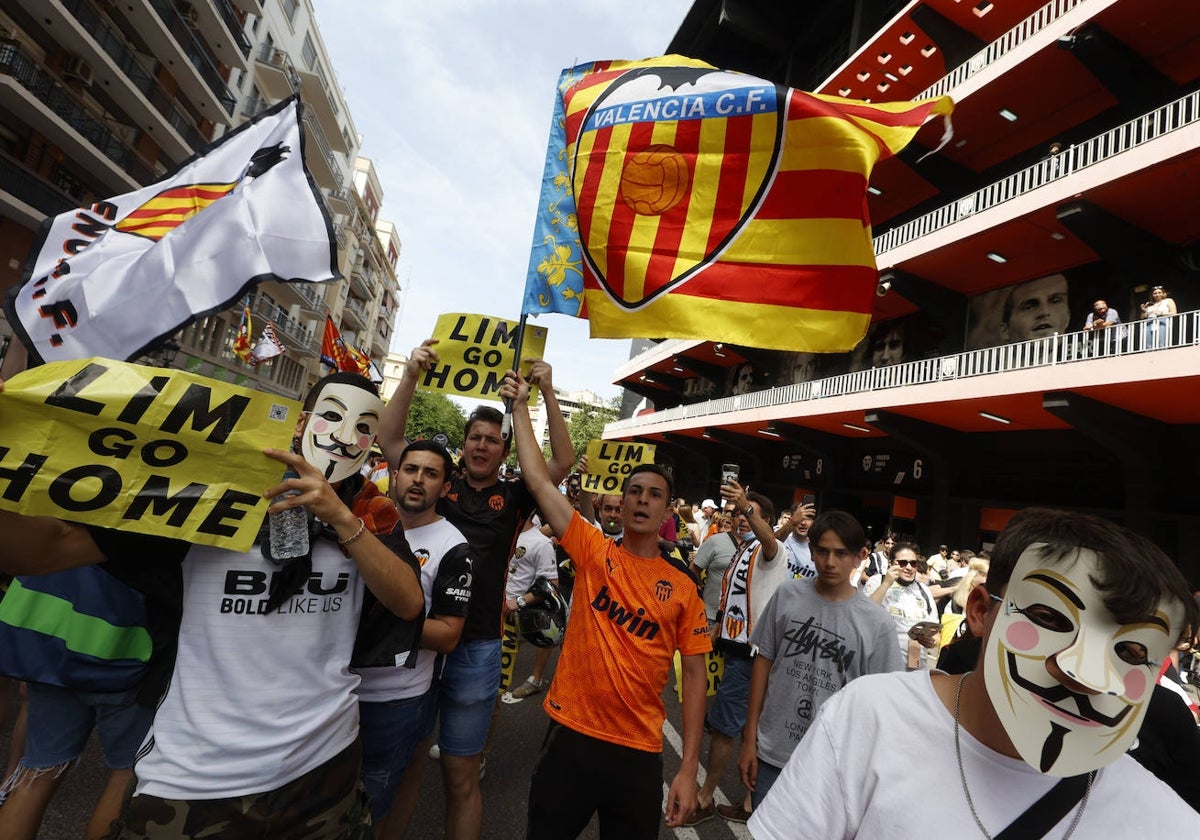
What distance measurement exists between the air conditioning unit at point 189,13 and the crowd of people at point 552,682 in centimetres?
2619

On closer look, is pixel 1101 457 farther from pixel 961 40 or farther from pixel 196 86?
pixel 196 86

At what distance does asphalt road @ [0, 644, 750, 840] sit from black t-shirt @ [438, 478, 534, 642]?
122cm

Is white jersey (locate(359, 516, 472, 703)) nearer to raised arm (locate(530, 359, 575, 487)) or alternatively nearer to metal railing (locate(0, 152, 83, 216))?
raised arm (locate(530, 359, 575, 487))

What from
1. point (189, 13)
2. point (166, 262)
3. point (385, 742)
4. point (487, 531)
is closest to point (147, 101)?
point (189, 13)

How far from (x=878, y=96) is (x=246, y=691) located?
756 inches

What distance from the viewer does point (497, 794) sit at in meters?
3.68

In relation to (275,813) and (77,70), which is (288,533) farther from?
(77,70)

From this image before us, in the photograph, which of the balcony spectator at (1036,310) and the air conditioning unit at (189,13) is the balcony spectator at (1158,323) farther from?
the air conditioning unit at (189,13)

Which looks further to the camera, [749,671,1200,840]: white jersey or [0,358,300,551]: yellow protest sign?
[0,358,300,551]: yellow protest sign

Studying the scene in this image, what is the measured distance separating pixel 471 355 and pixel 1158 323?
9.75 metres

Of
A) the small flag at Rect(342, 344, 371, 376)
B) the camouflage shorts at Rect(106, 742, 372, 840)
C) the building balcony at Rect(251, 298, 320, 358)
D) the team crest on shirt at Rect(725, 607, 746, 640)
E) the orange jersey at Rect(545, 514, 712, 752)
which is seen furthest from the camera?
the building balcony at Rect(251, 298, 320, 358)

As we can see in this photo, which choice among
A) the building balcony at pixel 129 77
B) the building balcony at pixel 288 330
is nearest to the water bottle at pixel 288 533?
the building balcony at pixel 129 77

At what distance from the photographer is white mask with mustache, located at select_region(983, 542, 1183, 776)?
1.01m

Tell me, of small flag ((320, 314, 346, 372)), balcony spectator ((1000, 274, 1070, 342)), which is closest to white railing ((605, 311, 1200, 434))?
balcony spectator ((1000, 274, 1070, 342))
